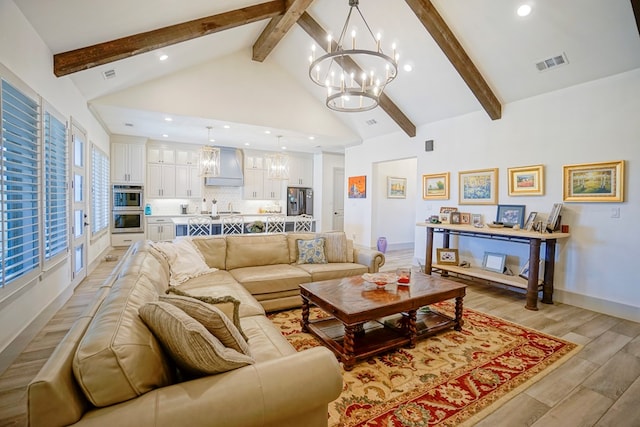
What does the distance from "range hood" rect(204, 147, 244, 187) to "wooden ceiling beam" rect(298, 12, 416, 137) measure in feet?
13.7

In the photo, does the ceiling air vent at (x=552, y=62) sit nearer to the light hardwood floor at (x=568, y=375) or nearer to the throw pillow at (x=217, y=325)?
the light hardwood floor at (x=568, y=375)

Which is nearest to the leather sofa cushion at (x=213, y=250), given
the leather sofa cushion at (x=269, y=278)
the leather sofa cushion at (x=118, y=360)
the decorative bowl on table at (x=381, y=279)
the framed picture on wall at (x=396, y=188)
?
the leather sofa cushion at (x=269, y=278)

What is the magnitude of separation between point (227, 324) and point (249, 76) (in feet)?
17.8

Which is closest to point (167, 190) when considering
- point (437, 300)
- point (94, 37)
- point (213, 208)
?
point (213, 208)

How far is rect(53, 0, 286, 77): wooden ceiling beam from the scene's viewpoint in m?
3.25

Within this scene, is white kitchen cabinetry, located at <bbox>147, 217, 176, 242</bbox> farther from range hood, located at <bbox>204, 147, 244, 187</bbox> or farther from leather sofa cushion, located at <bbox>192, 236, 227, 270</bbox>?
leather sofa cushion, located at <bbox>192, 236, 227, 270</bbox>

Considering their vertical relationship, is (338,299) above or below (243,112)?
below

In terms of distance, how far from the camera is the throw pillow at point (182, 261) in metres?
3.02

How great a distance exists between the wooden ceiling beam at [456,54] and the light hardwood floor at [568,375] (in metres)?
2.90

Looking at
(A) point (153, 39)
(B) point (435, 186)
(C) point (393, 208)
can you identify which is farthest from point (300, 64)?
(C) point (393, 208)

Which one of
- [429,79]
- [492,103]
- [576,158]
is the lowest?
[576,158]

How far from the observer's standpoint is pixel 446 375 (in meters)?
2.22

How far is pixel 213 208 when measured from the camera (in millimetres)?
7961

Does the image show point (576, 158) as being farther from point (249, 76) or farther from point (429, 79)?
point (249, 76)
